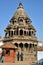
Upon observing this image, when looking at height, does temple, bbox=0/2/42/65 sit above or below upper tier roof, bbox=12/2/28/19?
below

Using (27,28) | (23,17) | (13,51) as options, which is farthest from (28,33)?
(13,51)

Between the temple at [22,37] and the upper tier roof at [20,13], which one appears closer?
the temple at [22,37]

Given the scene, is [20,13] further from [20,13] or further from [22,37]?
[22,37]

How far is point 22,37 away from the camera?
3519 centimetres

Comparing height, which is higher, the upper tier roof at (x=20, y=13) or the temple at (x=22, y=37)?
the upper tier roof at (x=20, y=13)

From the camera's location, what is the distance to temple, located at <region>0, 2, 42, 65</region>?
34438 millimetres

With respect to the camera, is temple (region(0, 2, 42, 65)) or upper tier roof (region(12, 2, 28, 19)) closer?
temple (region(0, 2, 42, 65))

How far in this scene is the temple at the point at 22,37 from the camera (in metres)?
34.4

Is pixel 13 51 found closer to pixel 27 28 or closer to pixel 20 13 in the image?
pixel 27 28

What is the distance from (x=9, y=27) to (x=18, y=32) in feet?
7.45

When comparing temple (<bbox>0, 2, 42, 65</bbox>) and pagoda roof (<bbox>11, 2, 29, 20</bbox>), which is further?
pagoda roof (<bbox>11, 2, 29, 20</bbox>)

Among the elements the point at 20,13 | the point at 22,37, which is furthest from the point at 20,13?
the point at 22,37

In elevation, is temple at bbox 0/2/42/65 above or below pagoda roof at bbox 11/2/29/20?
below

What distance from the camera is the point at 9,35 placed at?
121 feet
